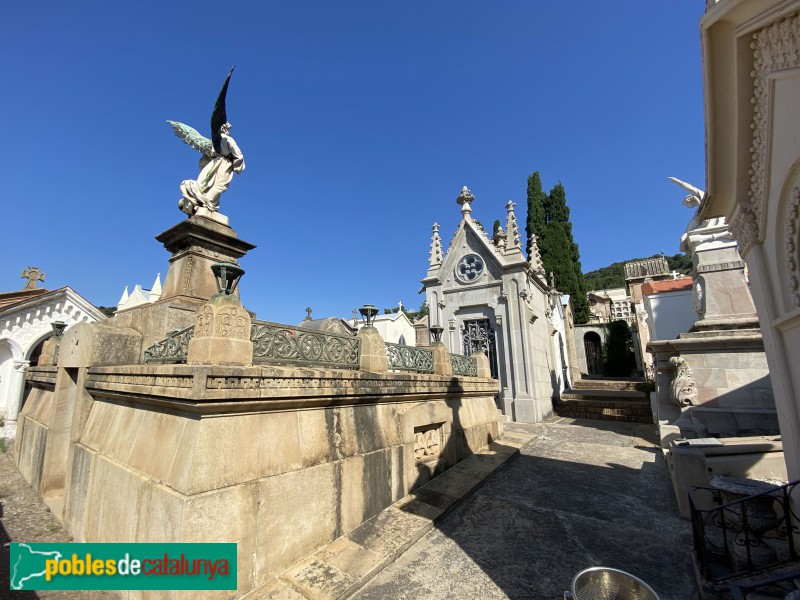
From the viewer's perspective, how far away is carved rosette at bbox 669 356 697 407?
8.32 metres

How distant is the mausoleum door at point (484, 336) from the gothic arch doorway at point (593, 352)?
21795mm

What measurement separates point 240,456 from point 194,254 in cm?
502

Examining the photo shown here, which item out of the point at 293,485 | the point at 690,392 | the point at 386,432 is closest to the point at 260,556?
the point at 293,485

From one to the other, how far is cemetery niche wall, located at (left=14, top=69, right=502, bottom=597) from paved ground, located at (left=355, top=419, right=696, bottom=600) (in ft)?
3.50

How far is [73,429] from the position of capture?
213 inches

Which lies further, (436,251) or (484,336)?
(436,251)

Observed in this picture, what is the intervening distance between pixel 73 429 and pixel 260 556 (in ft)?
14.4

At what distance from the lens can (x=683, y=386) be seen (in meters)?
8.40

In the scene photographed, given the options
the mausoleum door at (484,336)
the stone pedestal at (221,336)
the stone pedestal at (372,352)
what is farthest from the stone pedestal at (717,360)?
the stone pedestal at (221,336)

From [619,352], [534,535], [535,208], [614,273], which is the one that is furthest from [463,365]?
[614,273]

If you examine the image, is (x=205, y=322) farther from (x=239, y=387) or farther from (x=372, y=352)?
(x=372, y=352)

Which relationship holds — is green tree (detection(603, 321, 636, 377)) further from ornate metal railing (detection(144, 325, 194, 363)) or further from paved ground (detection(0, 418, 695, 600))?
ornate metal railing (detection(144, 325, 194, 363))

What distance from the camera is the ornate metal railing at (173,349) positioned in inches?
172

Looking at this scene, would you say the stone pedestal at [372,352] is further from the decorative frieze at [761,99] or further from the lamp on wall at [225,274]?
the decorative frieze at [761,99]
